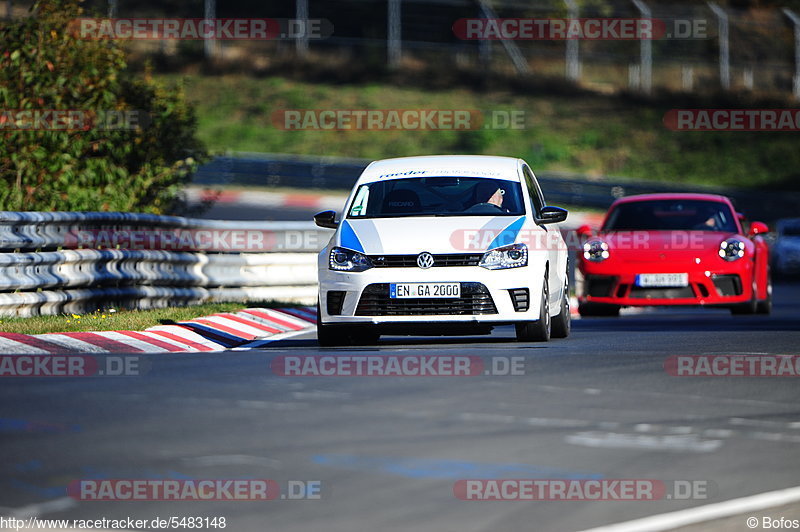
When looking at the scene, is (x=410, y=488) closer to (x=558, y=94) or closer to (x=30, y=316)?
(x=30, y=316)

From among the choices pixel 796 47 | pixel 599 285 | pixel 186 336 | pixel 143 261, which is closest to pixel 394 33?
pixel 796 47

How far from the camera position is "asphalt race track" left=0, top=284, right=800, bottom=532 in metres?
5.73

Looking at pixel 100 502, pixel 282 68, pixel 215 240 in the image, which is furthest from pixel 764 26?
pixel 100 502

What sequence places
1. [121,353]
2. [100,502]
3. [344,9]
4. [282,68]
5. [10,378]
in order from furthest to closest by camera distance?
1. [282,68]
2. [344,9]
3. [121,353]
4. [10,378]
5. [100,502]

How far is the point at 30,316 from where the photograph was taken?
44.5 ft

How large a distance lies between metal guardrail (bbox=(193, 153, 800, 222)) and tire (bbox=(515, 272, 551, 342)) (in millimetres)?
26440

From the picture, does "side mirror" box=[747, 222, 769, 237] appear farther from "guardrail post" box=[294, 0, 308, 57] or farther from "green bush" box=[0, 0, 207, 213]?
"guardrail post" box=[294, 0, 308, 57]

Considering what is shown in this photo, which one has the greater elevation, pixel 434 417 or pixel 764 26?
pixel 764 26

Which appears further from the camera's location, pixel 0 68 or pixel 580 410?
pixel 0 68

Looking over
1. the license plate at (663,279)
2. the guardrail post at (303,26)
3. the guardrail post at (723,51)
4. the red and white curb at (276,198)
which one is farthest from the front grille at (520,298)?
the guardrail post at (303,26)

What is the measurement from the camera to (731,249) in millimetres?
16969

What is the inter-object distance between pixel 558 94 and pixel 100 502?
48891 mm

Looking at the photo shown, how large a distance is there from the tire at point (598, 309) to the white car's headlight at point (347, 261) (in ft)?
19.7

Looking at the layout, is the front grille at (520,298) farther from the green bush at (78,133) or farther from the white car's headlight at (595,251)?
the green bush at (78,133)
